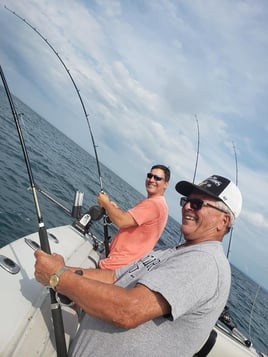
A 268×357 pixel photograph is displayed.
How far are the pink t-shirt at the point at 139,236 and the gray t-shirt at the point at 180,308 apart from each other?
1.63 meters

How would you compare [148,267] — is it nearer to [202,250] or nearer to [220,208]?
[202,250]

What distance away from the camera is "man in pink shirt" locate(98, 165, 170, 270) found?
3189 mm

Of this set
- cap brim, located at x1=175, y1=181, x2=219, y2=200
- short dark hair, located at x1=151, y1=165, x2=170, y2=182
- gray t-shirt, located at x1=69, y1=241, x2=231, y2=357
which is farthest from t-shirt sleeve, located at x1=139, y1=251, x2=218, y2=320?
short dark hair, located at x1=151, y1=165, x2=170, y2=182

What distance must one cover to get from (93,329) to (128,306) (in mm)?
482

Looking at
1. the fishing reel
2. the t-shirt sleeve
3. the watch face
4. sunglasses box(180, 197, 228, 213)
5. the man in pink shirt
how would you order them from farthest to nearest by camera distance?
the fishing reel → the man in pink shirt → sunglasses box(180, 197, 228, 213) → the watch face → the t-shirt sleeve

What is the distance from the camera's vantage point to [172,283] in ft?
4.43

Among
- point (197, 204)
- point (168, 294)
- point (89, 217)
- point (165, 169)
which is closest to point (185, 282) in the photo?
point (168, 294)

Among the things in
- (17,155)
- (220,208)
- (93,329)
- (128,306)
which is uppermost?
(220,208)

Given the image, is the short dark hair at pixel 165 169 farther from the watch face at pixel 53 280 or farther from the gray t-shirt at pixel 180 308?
the watch face at pixel 53 280

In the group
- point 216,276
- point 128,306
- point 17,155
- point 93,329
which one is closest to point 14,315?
point 93,329

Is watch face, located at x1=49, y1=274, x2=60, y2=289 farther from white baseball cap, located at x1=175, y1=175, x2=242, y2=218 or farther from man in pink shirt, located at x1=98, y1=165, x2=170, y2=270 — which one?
man in pink shirt, located at x1=98, y1=165, x2=170, y2=270

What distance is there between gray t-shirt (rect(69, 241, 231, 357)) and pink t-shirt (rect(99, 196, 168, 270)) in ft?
5.34

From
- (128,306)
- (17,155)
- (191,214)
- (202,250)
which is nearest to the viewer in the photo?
(128,306)

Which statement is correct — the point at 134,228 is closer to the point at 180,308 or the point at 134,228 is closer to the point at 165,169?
the point at 165,169
